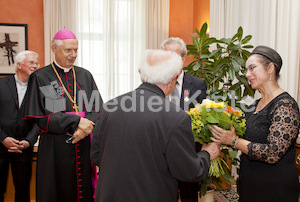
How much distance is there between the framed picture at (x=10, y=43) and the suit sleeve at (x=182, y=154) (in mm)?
5545

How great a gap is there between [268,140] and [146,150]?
944 millimetres

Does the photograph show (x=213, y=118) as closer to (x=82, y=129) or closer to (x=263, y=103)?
(x=263, y=103)

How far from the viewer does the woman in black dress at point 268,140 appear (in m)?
1.83

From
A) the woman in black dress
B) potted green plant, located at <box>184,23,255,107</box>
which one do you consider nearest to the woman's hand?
the woman in black dress

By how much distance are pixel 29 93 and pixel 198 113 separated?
1601 mm

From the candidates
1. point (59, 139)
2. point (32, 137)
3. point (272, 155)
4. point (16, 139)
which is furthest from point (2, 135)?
point (272, 155)

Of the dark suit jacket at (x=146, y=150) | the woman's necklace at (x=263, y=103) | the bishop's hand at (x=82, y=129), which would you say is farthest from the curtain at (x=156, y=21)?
the dark suit jacket at (x=146, y=150)

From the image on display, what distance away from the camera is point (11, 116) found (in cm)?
305

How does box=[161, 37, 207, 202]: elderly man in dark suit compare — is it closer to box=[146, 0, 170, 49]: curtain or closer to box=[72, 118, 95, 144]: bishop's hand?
box=[72, 118, 95, 144]: bishop's hand

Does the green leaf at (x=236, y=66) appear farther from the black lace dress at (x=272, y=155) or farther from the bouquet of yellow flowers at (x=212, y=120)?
the bouquet of yellow flowers at (x=212, y=120)

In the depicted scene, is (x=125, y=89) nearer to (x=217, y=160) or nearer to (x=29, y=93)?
(x=29, y=93)

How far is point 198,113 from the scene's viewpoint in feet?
6.31

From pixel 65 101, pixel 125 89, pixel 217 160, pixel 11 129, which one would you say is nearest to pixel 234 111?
pixel 217 160

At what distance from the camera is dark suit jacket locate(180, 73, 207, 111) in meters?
2.50
